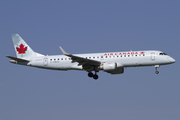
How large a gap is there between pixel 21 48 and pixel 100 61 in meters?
14.8

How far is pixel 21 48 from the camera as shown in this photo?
55.7 meters

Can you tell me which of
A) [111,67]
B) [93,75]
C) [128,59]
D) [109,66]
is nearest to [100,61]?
[109,66]

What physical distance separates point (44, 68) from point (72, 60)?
6311 mm

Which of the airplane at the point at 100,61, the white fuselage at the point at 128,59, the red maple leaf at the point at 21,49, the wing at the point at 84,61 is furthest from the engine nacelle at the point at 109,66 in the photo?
the red maple leaf at the point at 21,49

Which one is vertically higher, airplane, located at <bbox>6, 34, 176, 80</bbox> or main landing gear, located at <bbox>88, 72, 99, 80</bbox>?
airplane, located at <bbox>6, 34, 176, 80</bbox>

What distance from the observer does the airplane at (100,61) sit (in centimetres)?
4847

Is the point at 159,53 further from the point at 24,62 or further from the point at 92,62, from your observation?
the point at 24,62

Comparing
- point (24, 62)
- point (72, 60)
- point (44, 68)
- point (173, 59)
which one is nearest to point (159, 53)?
point (173, 59)

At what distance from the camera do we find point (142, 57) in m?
48.5

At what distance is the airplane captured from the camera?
48.5 m

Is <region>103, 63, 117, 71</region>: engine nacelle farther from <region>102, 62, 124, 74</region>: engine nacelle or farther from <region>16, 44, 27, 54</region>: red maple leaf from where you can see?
<region>16, 44, 27, 54</region>: red maple leaf

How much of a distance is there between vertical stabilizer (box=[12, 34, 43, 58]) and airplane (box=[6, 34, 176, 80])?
114cm

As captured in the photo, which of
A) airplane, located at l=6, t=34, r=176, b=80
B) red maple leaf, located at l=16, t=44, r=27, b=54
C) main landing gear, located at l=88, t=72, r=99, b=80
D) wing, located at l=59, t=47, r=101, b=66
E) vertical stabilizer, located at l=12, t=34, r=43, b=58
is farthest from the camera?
red maple leaf, located at l=16, t=44, r=27, b=54

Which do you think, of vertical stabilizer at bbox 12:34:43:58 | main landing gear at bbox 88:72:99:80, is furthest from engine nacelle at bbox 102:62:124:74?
vertical stabilizer at bbox 12:34:43:58
